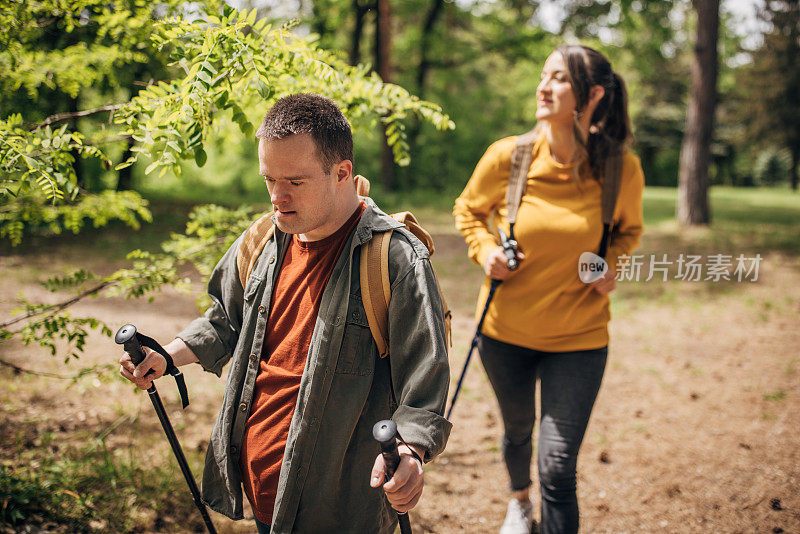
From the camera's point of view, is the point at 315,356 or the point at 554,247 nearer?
the point at 315,356

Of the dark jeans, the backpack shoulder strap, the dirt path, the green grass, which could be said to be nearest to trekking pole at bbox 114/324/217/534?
the backpack shoulder strap

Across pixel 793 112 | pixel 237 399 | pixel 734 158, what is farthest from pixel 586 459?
pixel 734 158

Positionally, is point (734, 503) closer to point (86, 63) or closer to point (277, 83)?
point (277, 83)

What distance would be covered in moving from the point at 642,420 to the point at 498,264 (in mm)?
2973

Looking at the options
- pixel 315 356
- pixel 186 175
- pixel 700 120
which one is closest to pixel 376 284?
pixel 315 356

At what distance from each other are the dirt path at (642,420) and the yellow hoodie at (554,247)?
57.9 inches

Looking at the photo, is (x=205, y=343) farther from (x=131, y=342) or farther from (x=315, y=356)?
(x=315, y=356)

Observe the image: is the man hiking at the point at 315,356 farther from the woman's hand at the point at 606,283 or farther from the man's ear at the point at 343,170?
the woman's hand at the point at 606,283

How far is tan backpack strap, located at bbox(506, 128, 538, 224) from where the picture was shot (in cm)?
286

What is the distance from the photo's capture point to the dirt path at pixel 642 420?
3.59m

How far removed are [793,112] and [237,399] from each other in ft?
114

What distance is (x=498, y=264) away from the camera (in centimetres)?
277

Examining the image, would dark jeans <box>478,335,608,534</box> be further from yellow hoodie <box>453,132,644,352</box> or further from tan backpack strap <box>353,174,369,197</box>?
tan backpack strap <box>353,174,369,197</box>

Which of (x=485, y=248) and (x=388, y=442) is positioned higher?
(x=485, y=248)
